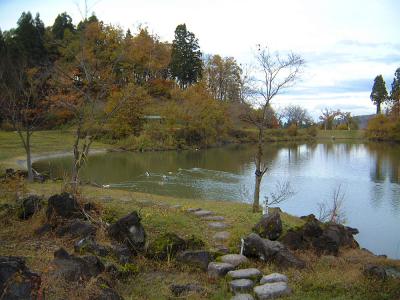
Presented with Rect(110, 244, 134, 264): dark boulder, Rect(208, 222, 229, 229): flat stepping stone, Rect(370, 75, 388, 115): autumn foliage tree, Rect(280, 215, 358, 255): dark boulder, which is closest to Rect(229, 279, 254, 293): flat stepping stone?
Rect(110, 244, 134, 264): dark boulder

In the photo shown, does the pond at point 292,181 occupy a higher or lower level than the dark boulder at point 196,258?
lower

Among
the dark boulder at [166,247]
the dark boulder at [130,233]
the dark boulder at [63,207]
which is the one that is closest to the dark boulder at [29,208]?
the dark boulder at [63,207]

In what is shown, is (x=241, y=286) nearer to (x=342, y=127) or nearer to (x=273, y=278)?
(x=273, y=278)

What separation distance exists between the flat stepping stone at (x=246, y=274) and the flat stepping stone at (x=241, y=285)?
203 millimetres

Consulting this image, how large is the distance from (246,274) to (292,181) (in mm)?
17494

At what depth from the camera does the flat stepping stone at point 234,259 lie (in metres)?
6.40

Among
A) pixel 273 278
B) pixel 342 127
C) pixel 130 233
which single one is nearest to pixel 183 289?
pixel 273 278

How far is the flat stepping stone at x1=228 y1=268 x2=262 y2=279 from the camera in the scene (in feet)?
19.0

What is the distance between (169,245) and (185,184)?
47.2 ft

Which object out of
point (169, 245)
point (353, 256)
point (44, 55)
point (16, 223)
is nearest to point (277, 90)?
point (353, 256)

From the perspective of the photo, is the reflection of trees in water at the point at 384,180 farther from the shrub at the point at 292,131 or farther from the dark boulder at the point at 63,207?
the shrub at the point at 292,131

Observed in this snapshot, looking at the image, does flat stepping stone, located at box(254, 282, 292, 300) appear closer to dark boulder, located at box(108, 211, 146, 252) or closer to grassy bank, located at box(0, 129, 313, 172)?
dark boulder, located at box(108, 211, 146, 252)

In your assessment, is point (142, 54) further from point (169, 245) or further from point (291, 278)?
point (291, 278)

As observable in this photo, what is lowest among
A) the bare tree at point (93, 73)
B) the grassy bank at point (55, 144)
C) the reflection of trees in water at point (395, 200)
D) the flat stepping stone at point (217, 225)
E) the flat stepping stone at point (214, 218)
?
the reflection of trees in water at point (395, 200)
